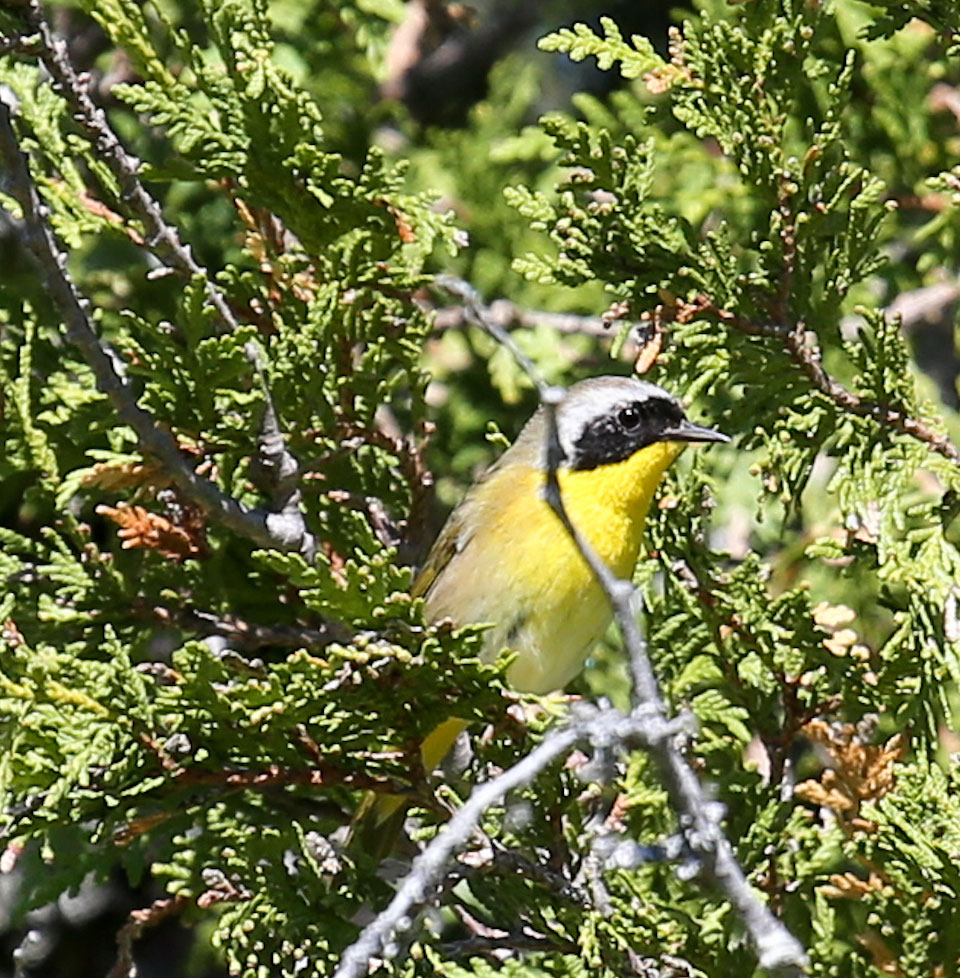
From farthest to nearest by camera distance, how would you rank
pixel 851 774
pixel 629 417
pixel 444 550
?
1. pixel 444 550
2. pixel 629 417
3. pixel 851 774

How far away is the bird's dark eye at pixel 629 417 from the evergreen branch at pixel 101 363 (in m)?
0.71

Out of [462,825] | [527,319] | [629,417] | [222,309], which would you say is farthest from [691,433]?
[462,825]

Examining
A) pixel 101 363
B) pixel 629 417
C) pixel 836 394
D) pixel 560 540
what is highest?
pixel 101 363

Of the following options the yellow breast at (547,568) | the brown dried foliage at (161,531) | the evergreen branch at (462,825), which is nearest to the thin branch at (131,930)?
the brown dried foliage at (161,531)

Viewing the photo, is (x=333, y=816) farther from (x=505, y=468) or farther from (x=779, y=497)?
(x=779, y=497)

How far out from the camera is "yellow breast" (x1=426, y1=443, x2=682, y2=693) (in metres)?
3.22

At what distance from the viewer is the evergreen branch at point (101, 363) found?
105 inches

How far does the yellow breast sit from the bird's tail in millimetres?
187

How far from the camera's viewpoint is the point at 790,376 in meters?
2.94

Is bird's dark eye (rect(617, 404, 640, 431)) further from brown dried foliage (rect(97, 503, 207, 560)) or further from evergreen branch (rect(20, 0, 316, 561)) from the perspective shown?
brown dried foliage (rect(97, 503, 207, 560))

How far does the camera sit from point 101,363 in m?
2.81

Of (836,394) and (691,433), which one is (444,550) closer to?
(691,433)

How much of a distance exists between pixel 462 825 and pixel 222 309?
1.58 m

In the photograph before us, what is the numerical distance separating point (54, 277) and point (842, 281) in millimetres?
1272
